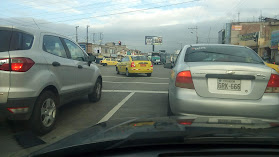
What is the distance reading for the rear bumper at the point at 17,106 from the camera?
10.8ft

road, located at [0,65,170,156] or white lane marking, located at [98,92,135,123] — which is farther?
white lane marking, located at [98,92,135,123]

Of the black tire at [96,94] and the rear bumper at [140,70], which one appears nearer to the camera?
the black tire at [96,94]

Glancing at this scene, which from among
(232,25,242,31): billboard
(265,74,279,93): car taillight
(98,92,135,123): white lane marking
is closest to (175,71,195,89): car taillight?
(265,74,279,93): car taillight

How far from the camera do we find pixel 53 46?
4496 millimetres

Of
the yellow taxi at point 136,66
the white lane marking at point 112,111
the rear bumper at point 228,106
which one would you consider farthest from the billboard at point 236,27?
the rear bumper at point 228,106

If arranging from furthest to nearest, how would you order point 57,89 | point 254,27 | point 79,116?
point 254,27 < point 79,116 < point 57,89

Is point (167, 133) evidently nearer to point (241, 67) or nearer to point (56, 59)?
point (241, 67)

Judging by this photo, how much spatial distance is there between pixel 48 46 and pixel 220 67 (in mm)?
3000

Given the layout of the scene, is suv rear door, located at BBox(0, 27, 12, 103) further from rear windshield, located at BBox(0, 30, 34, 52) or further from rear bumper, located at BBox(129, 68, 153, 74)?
rear bumper, located at BBox(129, 68, 153, 74)

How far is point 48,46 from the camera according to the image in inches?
169

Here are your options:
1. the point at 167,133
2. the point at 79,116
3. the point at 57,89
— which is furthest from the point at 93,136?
the point at 79,116

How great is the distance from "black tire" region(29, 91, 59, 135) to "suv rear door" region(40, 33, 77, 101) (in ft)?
1.17

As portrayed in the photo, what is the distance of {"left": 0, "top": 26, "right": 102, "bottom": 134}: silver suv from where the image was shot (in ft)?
10.9

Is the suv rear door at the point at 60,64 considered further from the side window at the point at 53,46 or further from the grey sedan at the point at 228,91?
the grey sedan at the point at 228,91
